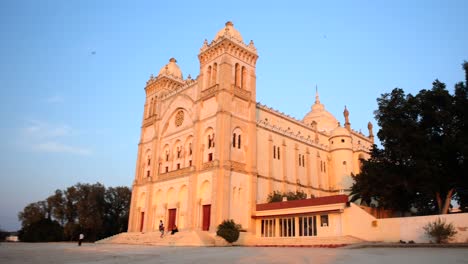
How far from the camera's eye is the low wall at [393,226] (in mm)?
24797

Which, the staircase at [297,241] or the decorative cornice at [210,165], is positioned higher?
the decorative cornice at [210,165]

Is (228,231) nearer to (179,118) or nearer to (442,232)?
(442,232)

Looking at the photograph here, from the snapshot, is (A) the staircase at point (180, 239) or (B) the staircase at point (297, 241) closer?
(B) the staircase at point (297, 241)

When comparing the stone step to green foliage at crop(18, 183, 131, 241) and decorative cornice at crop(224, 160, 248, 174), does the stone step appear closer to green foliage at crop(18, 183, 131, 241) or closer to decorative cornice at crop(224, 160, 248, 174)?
decorative cornice at crop(224, 160, 248, 174)

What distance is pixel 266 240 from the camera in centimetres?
3291

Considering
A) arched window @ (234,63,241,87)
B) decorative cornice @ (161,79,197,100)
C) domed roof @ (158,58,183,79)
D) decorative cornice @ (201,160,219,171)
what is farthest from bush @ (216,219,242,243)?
domed roof @ (158,58,183,79)

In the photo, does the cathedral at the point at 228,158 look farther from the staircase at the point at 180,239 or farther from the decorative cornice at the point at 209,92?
the staircase at the point at 180,239

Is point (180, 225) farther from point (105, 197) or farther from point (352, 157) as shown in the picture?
point (352, 157)

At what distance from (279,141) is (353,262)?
30674mm

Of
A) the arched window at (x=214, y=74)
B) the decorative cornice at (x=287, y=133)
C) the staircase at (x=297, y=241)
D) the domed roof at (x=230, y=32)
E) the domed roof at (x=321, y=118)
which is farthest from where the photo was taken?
the domed roof at (x=321, y=118)

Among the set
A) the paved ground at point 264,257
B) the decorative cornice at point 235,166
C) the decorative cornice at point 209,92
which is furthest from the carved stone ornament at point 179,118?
the paved ground at point 264,257

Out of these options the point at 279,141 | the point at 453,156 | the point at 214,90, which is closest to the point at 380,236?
the point at 453,156

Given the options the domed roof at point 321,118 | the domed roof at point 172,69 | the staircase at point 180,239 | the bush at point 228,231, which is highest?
the domed roof at point 172,69

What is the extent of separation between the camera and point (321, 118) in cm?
6028
